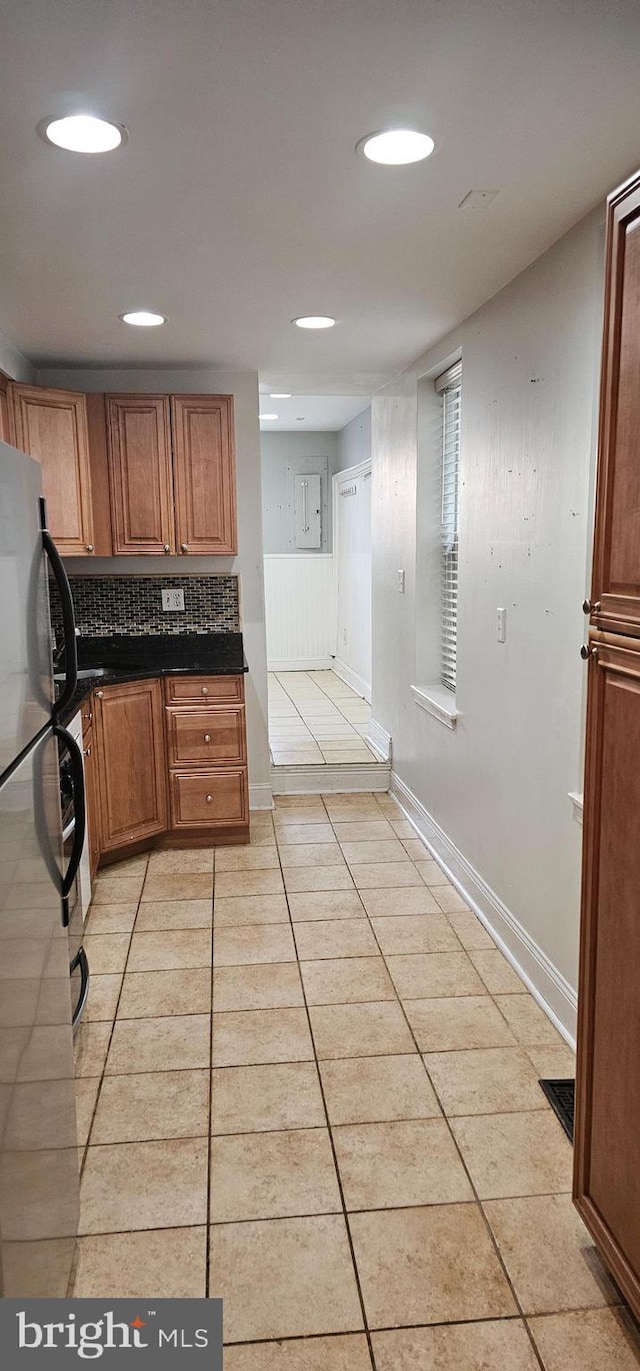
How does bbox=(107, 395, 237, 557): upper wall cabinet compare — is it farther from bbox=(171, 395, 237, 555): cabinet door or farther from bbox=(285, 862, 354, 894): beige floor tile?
bbox=(285, 862, 354, 894): beige floor tile

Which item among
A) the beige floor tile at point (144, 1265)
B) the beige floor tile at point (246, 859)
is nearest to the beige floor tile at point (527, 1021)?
the beige floor tile at point (144, 1265)

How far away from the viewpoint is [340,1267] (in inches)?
72.9

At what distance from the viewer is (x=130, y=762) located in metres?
4.17

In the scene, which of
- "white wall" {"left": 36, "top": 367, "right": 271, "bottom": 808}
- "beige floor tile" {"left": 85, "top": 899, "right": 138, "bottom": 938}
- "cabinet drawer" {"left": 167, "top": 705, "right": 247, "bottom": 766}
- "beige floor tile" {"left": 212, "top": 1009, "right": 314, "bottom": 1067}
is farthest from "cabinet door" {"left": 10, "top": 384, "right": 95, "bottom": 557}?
"beige floor tile" {"left": 212, "top": 1009, "right": 314, "bottom": 1067}

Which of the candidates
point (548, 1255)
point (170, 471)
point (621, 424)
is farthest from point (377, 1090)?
point (170, 471)

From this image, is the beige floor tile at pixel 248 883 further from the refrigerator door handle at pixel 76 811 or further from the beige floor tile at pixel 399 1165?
the refrigerator door handle at pixel 76 811

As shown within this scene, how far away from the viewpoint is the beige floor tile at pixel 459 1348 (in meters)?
1.63

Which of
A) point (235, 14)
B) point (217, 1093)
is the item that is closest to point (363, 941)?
point (217, 1093)

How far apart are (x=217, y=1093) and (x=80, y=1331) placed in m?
1.04

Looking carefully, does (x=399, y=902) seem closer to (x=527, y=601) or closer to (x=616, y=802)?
(x=527, y=601)

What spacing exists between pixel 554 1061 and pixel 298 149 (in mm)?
2472

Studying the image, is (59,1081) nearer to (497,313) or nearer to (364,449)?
(497,313)

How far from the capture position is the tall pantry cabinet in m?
1.54

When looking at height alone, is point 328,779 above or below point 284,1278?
above
